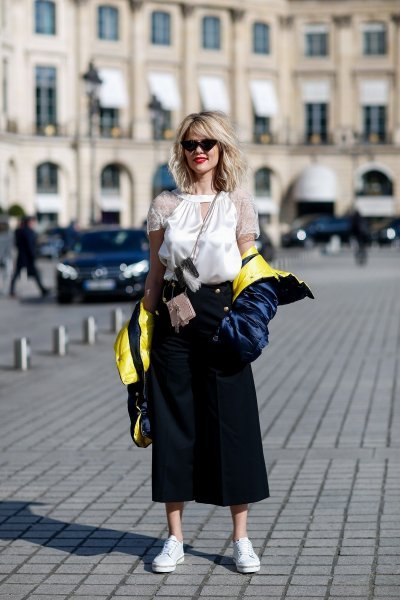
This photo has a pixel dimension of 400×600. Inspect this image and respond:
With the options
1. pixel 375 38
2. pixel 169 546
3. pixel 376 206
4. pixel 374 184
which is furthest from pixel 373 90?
pixel 169 546

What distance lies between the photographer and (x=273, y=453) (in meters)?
9.68

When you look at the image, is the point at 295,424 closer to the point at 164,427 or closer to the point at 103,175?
the point at 164,427

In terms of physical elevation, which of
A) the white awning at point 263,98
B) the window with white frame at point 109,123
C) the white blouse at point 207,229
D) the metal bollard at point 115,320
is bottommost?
the metal bollard at point 115,320

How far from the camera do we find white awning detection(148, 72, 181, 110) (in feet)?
242

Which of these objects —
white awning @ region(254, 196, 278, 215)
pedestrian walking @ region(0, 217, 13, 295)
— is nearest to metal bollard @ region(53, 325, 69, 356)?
pedestrian walking @ region(0, 217, 13, 295)

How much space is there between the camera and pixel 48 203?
69.1 metres

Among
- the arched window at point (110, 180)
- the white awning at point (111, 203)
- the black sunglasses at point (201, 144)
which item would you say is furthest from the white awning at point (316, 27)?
the black sunglasses at point (201, 144)

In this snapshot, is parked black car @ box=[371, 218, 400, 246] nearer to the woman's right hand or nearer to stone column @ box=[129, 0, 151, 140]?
stone column @ box=[129, 0, 151, 140]

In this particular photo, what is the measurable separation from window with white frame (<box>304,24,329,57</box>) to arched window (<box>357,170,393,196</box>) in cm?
704

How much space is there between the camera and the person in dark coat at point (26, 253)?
30.0 metres

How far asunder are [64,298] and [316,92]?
53.8m

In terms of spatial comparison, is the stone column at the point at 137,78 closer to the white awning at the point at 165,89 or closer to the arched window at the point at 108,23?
the white awning at the point at 165,89

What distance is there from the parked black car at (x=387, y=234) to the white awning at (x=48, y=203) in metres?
15.0

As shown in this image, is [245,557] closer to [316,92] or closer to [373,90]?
[316,92]
